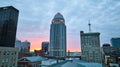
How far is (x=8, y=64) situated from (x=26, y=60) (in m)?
17.3

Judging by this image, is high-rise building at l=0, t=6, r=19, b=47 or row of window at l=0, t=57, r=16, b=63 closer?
row of window at l=0, t=57, r=16, b=63

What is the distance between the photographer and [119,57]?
429 ft

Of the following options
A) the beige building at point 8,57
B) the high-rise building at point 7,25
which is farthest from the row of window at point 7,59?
the high-rise building at point 7,25

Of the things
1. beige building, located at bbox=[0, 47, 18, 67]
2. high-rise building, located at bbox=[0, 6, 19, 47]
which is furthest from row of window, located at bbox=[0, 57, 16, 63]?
high-rise building, located at bbox=[0, 6, 19, 47]

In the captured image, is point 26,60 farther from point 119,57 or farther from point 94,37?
point 94,37

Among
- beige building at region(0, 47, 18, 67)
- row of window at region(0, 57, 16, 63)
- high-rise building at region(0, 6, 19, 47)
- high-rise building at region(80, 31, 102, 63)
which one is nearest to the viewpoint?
beige building at region(0, 47, 18, 67)

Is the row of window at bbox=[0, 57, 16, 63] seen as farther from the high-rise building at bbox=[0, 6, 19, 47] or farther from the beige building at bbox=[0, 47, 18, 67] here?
the high-rise building at bbox=[0, 6, 19, 47]

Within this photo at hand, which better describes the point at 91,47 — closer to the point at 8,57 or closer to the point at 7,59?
the point at 8,57

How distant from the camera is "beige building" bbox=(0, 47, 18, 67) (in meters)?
63.1

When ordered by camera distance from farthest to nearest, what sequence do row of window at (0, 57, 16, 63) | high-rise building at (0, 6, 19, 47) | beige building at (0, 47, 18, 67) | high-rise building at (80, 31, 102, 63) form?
high-rise building at (80, 31, 102, 63)
high-rise building at (0, 6, 19, 47)
row of window at (0, 57, 16, 63)
beige building at (0, 47, 18, 67)

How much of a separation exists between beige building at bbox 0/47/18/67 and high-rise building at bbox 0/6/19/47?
10656 cm

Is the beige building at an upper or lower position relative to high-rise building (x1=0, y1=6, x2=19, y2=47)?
lower

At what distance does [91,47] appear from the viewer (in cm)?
18275

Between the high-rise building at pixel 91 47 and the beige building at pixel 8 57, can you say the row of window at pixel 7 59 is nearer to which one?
the beige building at pixel 8 57
